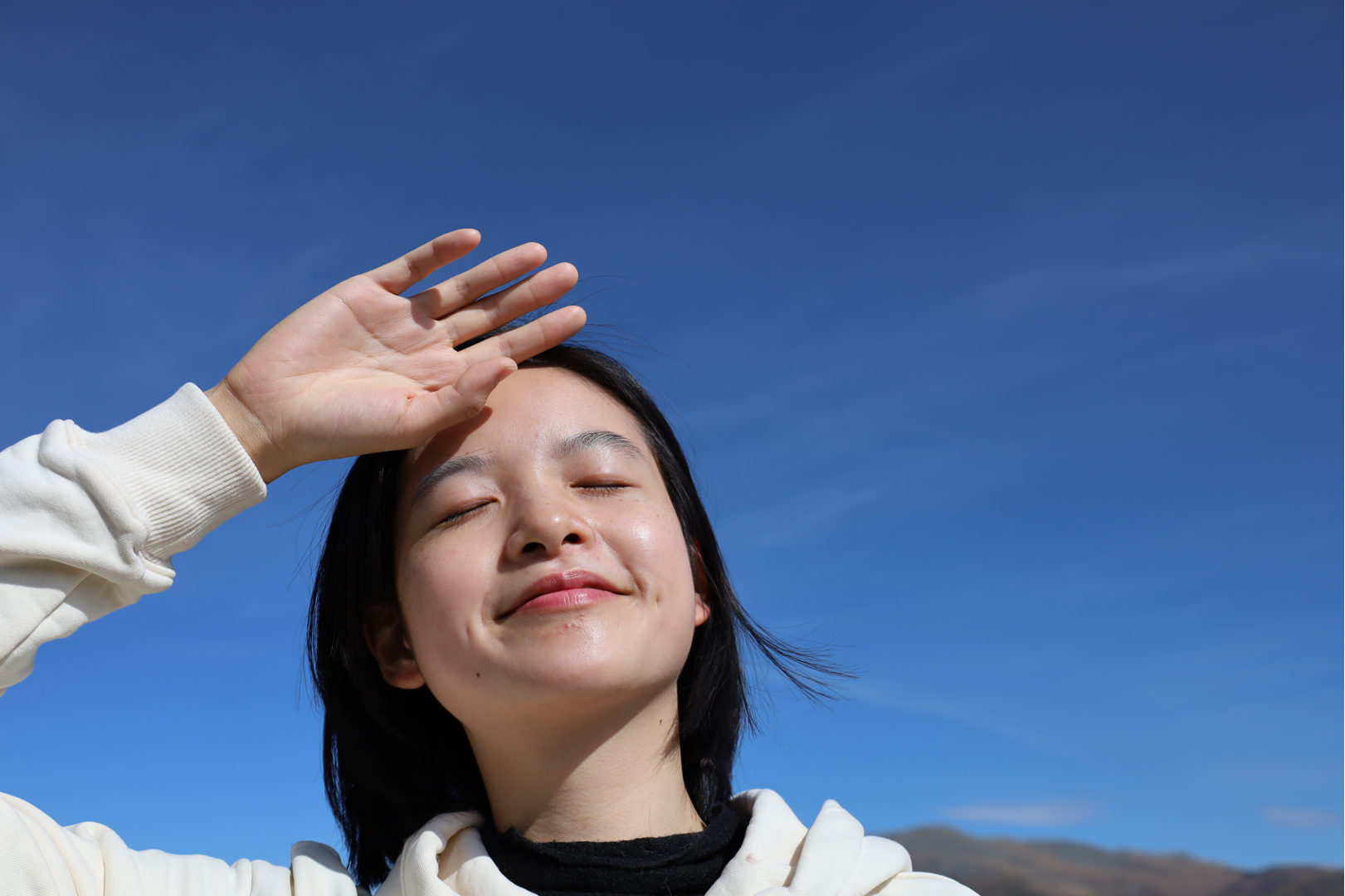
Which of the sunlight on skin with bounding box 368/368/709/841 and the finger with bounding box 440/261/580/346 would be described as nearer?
the sunlight on skin with bounding box 368/368/709/841

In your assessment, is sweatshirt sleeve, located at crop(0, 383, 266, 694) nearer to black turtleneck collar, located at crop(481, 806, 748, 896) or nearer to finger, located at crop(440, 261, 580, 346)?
finger, located at crop(440, 261, 580, 346)

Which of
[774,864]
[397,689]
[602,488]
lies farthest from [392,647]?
[774,864]

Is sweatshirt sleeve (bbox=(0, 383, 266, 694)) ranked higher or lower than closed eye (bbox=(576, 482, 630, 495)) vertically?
lower

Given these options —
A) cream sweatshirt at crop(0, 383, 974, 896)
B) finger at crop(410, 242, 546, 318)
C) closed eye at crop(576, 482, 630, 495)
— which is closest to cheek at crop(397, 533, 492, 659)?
closed eye at crop(576, 482, 630, 495)

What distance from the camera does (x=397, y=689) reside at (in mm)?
3516

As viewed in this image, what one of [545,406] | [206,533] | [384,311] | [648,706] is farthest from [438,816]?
[384,311]

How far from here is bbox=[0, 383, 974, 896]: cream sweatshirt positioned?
2.56 m

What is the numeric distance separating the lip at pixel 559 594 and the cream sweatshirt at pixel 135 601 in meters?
0.73

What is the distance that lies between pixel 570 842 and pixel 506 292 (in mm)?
1735

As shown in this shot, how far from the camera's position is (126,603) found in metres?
2.72

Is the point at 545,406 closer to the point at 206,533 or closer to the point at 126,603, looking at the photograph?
the point at 206,533

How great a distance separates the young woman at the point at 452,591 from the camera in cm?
266

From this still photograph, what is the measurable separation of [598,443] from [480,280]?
2.25 ft

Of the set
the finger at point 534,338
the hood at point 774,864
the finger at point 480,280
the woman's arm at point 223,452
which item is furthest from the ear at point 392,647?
the finger at point 480,280
